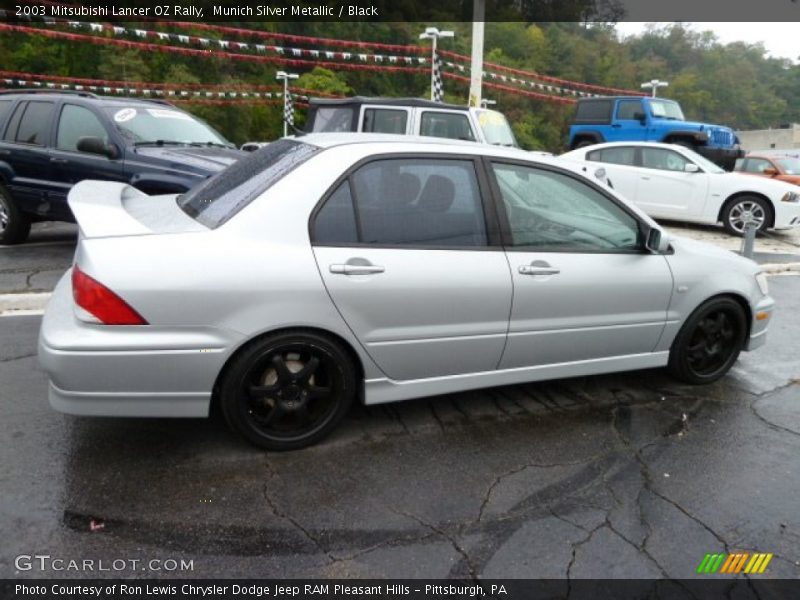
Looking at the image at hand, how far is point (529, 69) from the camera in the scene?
80.9 meters

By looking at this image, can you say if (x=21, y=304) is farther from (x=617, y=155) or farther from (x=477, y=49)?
(x=477, y=49)

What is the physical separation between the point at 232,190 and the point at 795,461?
10.7 feet

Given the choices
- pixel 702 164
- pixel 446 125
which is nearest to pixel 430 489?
pixel 446 125

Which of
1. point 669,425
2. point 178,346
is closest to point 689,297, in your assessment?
point 669,425

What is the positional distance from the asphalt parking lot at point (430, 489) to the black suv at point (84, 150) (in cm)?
299

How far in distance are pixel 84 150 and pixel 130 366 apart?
453 cm

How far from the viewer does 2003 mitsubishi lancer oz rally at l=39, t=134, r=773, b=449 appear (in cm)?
278

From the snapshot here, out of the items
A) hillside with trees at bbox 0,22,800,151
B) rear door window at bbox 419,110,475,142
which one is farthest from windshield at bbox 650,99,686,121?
hillside with trees at bbox 0,22,800,151

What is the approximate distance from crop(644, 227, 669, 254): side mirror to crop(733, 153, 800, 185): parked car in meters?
14.2

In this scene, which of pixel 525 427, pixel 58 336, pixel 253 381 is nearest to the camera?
pixel 58 336

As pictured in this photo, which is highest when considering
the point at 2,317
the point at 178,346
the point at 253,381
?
the point at 178,346

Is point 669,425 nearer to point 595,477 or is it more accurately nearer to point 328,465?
point 595,477

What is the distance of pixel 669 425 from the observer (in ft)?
12.0

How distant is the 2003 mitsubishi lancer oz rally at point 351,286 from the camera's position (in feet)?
9.11
